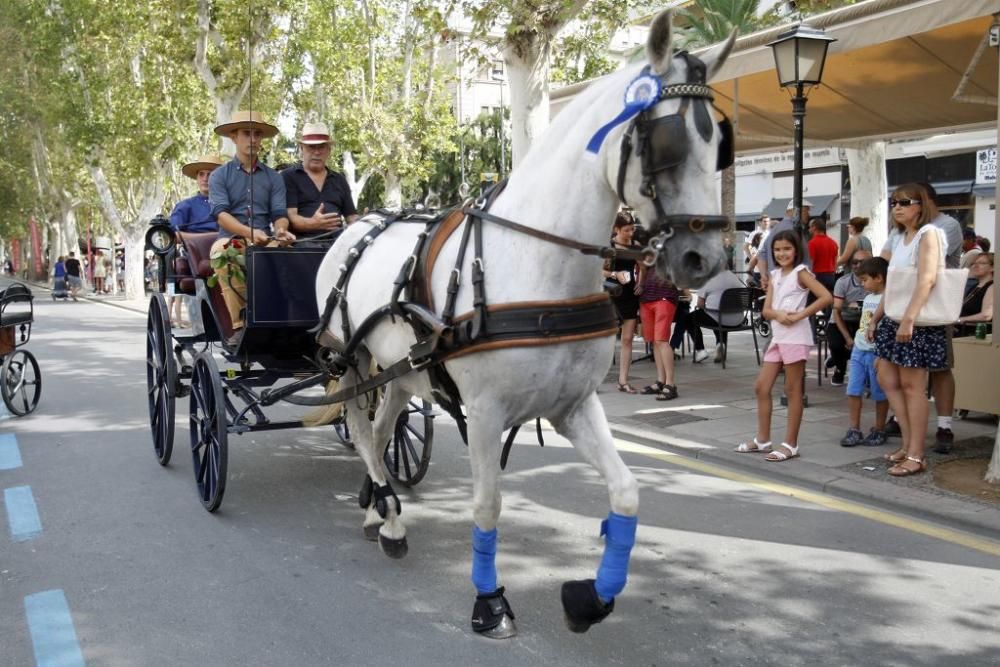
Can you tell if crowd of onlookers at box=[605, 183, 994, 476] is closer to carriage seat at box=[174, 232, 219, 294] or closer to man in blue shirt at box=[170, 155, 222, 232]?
carriage seat at box=[174, 232, 219, 294]

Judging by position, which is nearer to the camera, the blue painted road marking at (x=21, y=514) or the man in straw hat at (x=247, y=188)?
the blue painted road marking at (x=21, y=514)

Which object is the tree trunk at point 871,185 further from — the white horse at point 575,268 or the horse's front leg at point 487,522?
the horse's front leg at point 487,522

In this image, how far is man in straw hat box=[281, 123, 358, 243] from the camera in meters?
5.58

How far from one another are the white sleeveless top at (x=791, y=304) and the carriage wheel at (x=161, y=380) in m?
4.41

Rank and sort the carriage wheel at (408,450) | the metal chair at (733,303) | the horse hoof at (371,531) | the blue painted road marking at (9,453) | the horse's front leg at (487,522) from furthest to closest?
the metal chair at (733,303)
the blue painted road marking at (9,453)
the carriage wheel at (408,450)
the horse hoof at (371,531)
the horse's front leg at (487,522)

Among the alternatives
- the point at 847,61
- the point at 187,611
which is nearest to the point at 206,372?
the point at 187,611

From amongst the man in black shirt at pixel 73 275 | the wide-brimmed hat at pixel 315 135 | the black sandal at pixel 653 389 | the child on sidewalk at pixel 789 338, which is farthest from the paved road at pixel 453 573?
the man in black shirt at pixel 73 275

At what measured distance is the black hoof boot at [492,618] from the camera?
136 inches

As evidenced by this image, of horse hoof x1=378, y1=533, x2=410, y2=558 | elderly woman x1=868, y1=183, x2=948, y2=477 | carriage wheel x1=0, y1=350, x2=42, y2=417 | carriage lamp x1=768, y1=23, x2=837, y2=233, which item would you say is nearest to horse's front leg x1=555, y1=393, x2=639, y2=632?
horse hoof x1=378, y1=533, x2=410, y2=558

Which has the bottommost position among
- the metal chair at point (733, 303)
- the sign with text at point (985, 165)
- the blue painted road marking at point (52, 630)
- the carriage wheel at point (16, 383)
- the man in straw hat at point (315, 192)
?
the blue painted road marking at point (52, 630)

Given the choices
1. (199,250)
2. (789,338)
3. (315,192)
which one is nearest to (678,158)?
(315,192)

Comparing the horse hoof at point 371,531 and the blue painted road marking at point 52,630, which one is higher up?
the horse hoof at point 371,531

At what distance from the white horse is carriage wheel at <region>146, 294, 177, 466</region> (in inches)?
122

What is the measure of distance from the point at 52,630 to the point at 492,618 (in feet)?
6.17
